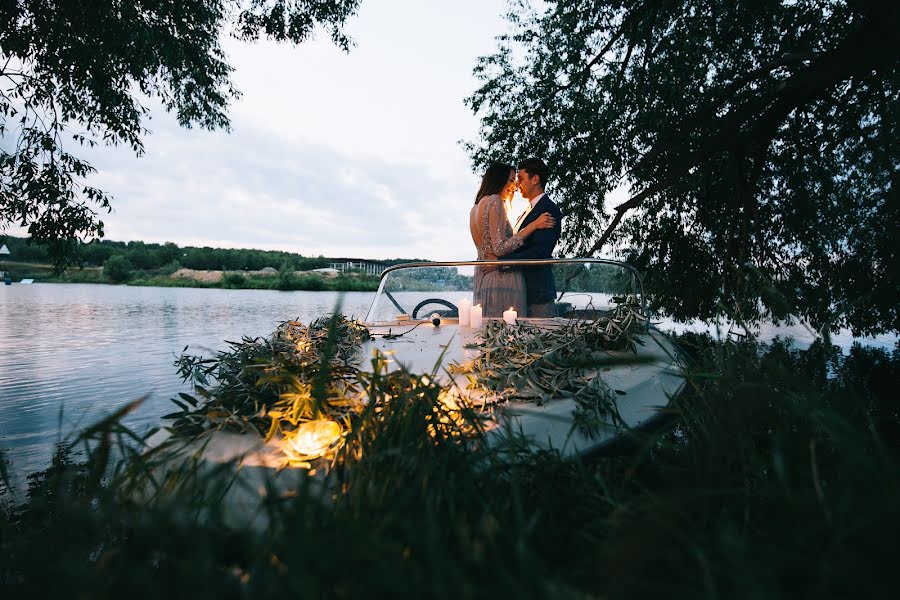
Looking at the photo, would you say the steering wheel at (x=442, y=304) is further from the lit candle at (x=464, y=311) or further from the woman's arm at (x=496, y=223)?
the woman's arm at (x=496, y=223)

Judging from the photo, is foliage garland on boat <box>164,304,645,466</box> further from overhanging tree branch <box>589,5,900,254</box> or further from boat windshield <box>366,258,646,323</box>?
overhanging tree branch <box>589,5,900,254</box>

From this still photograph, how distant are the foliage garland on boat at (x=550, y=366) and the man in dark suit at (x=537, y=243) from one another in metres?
1.01

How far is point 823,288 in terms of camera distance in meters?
6.29

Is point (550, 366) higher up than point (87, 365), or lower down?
higher up

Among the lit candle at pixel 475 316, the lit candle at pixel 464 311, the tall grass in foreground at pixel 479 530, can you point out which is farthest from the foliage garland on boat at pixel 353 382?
the lit candle at pixel 464 311

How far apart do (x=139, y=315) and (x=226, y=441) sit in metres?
18.2

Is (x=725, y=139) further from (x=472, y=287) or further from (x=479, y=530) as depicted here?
(x=479, y=530)

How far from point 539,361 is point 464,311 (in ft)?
4.66

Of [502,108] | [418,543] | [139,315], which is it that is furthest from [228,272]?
[418,543]

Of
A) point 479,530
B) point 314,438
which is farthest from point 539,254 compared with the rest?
point 479,530

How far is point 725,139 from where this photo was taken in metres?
6.01

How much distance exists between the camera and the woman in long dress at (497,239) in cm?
314

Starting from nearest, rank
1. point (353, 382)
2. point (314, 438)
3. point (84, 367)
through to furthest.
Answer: point (314, 438), point (353, 382), point (84, 367)

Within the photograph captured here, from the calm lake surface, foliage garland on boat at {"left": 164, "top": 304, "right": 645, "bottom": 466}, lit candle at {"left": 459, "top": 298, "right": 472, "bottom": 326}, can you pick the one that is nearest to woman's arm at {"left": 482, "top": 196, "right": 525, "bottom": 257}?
lit candle at {"left": 459, "top": 298, "right": 472, "bottom": 326}
